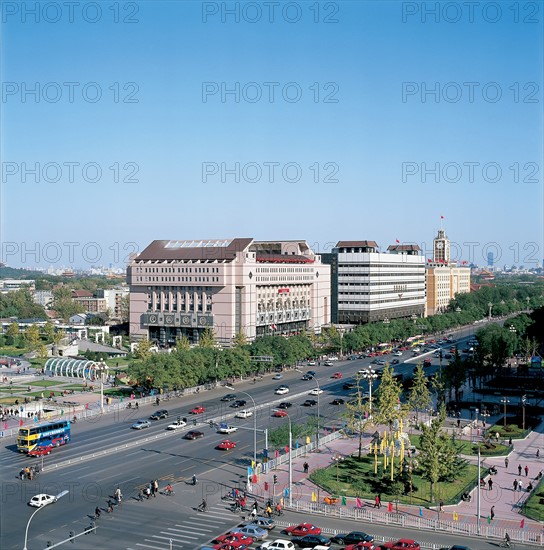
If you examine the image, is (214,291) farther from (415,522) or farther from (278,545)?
(278,545)

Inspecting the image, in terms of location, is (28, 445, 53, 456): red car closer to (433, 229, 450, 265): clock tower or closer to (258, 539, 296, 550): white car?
(258, 539, 296, 550): white car

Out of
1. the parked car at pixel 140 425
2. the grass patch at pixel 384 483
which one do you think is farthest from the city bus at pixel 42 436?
the grass patch at pixel 384 483

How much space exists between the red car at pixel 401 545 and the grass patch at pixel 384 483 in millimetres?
6424

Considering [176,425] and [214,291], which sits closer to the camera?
[176,425]

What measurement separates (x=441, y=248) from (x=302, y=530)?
160298mm

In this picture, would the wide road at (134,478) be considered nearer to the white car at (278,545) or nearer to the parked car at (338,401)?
the parked car at (338,401)

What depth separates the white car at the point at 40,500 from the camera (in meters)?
33.2

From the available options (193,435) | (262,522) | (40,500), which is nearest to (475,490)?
(262,522)

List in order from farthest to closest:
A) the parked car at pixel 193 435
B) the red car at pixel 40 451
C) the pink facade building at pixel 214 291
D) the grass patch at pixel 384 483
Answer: the pink facade building at pixel 214 291
the parked car at pixel 193 435
the red car at pixel 40 451
the grass patch at pixel 384 483

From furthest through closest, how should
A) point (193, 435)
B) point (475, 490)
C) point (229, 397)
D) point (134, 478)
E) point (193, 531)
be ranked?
point (229, 397) → point (193, 435) → point (134, 478) → point (475, 490) → point (193, 531)

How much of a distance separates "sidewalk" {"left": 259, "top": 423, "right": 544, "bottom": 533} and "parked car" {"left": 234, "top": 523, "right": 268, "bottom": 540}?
15.0ft

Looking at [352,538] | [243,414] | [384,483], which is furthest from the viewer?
[243,414]

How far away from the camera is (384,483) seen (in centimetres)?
3797

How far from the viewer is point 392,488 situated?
35.6m
